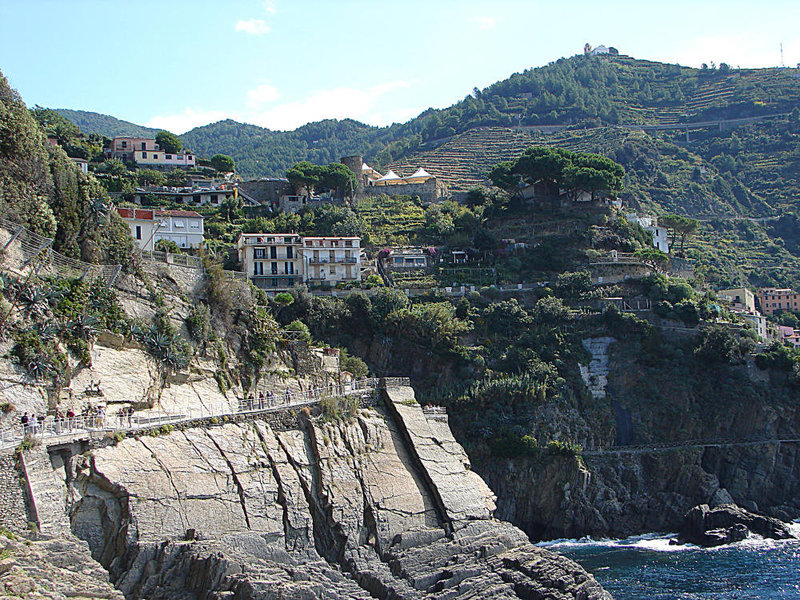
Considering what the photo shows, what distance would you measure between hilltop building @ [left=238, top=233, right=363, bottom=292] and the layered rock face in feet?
86.1

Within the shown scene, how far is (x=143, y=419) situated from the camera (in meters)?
39.8

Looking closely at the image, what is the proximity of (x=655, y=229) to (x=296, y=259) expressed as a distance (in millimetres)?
32948

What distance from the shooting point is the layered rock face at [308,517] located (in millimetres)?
35281

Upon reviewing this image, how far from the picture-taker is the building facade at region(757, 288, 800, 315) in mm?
97375

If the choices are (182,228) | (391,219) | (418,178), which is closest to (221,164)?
(418,178)

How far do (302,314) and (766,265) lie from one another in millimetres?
57633

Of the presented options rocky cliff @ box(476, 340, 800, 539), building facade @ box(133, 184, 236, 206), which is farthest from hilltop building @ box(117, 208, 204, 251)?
rocky cliff @ box(476, 340, 800, 539)

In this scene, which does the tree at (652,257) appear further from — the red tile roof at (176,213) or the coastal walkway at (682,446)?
the red tile roof at (176,213)

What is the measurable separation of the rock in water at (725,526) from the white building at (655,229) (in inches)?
1268

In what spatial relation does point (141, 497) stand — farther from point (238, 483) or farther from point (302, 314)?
point (302, 314)

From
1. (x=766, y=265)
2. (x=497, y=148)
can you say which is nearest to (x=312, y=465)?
(x=766, y=265)

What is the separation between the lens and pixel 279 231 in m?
84.4

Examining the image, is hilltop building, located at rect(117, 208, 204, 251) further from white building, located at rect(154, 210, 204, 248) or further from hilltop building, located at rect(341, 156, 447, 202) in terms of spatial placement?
hilltop building, located at rect(341, 156, 447, 202)

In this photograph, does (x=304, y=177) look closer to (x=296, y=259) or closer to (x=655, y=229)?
(x=296, y=259)
